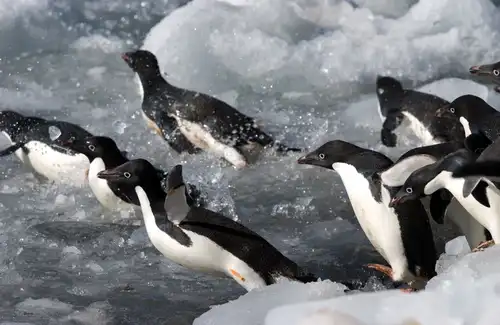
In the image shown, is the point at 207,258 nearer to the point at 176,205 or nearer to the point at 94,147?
the point at 176,205

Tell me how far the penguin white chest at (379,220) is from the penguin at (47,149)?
1.65 metres

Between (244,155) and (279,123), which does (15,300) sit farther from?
(279,123)

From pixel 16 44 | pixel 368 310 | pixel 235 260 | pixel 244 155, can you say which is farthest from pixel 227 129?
pixel 16 44

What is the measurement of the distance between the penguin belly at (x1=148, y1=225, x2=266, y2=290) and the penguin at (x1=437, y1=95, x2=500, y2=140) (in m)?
1.51

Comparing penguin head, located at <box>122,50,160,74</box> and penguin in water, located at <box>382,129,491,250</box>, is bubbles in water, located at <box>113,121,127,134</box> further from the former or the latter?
penguin in water, located at <box>382,129,491,250</box>

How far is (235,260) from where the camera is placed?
349 cm

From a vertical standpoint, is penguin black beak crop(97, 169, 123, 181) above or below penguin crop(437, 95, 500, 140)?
below

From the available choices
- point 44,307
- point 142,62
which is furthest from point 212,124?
point 44,307

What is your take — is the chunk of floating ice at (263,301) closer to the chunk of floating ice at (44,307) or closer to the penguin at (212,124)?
the chunk of floating ice at (44,307)

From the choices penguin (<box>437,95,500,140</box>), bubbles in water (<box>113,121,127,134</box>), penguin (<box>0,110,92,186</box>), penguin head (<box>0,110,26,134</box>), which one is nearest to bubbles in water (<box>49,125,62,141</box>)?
penguin (<box>0,110,92,186</box>)

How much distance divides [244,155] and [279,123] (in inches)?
37.7

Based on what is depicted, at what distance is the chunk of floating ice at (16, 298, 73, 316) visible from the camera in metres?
3.47

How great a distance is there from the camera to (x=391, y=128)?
5.30 meters

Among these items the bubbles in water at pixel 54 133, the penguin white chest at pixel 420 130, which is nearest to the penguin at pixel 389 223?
the penguin white chest at pixel 420 130
